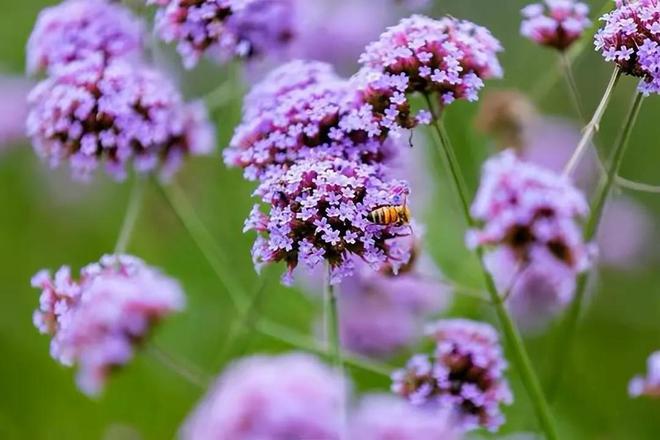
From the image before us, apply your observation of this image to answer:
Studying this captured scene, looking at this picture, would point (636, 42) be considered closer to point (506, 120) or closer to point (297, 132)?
point (297, 132)

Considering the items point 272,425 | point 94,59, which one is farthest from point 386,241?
point 94,59

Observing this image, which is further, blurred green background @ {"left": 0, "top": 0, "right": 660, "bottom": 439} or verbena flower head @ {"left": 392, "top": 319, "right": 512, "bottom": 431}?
blurred green background @ {"left": 0, "top": 0, "right": 660, "bottom": 439}

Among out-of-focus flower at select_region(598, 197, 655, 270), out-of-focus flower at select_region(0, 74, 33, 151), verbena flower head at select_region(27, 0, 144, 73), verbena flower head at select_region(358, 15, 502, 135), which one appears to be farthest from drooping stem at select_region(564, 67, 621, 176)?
out-of-focus flower at select_region(0, 74, 33, 151)

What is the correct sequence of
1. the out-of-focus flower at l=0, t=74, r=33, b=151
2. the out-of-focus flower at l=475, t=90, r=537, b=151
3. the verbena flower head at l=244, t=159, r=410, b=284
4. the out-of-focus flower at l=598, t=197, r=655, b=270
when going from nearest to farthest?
the verbena flower head at l=244, t=159, r=410, b=284 < the out-of-focus flower at l=475, t=90, r=537, b=151 < the out-of-focus flower at l=598, t=197, r=655, b=270 < the out-of-focus flower at l=0, t=74, r=33, b=151

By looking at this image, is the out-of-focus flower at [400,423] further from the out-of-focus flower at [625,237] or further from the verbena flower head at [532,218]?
the out-of-focus flower at [625,237]

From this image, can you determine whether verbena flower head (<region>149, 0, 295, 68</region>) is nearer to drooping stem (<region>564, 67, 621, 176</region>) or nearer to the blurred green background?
the blurred green background

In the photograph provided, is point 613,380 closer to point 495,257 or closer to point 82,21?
point 495,257

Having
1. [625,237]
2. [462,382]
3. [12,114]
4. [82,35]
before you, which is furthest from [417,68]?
[12,114]
